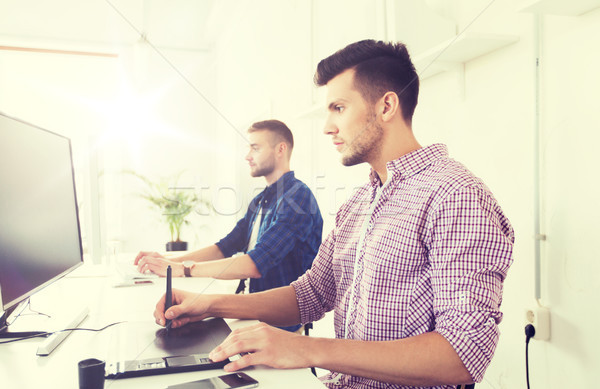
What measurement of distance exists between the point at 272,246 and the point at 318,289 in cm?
60

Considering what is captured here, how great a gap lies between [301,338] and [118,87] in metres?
4.62

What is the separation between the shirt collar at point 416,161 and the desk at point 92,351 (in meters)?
0.47

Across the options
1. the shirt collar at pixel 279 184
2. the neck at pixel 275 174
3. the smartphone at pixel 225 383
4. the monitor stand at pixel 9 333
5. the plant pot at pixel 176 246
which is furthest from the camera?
the plant pot at pixel 176 246

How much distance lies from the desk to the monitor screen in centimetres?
11

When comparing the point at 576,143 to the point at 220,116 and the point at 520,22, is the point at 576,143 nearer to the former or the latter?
the point at 520,22

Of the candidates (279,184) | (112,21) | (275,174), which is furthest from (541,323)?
(112,21)

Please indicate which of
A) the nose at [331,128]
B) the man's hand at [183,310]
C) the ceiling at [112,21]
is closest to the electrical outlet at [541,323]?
the nose at [331,128]

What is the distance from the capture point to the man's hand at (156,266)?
5.41ft

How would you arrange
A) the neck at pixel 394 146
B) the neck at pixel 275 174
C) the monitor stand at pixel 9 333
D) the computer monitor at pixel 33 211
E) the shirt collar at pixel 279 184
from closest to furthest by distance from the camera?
the computer monitor at pixel 33 211
the monitor stand at pixel 9 333
the neck at pixel 394 146
the shirt collar at pixel 279 184
the neck at pixel 275 174

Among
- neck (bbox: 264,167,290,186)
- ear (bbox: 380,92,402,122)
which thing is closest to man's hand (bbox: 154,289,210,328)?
ear (bbox: 380,92,402,122)

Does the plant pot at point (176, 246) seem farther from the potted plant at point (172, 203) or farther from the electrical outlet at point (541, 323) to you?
the electrical outlet at point (541, 323)

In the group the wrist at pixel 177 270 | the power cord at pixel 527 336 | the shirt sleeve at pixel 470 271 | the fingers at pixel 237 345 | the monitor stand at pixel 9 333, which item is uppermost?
the shirt sleeve at pixel 470 271

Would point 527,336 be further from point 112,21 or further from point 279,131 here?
point 112,21

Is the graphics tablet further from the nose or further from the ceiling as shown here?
the ceiling
